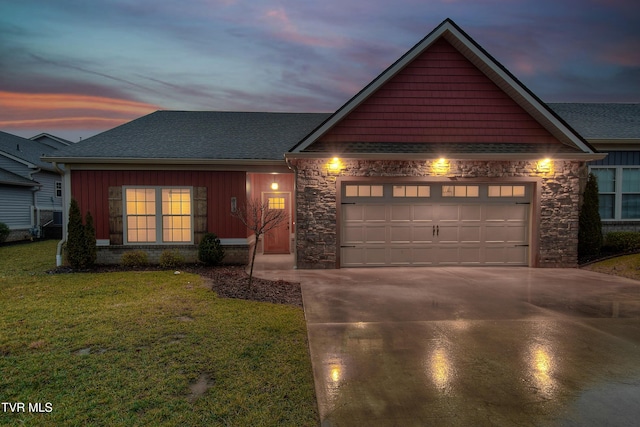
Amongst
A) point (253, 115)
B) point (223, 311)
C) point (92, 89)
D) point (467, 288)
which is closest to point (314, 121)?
point (253, 115)

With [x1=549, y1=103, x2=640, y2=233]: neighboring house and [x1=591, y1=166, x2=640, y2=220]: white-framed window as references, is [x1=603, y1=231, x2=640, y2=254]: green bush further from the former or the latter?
[x1=591, y1=166, x2=640, y2=220]: white-framed window

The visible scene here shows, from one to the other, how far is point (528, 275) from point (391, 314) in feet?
19.3

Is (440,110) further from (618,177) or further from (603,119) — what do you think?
(603,119)

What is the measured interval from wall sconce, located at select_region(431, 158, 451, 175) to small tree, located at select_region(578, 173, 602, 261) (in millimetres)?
4747

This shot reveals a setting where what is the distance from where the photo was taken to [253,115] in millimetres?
15297

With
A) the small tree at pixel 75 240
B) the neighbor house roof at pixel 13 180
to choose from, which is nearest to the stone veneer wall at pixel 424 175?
the small tree at pixel 75 240

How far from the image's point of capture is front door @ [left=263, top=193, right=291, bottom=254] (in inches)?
536

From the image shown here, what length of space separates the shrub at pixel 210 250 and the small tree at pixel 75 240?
344 centimetres

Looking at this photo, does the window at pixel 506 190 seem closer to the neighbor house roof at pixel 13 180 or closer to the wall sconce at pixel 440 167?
the wall sconce at pixel 440 167

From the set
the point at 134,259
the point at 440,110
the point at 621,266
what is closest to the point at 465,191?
the point at 440,110

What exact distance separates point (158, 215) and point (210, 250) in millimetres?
2286

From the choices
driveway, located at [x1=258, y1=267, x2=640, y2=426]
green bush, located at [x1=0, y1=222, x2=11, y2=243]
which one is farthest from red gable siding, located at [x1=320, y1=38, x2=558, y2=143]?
green bush, located at [x1=0, y1=222, x2=11, y2=243]

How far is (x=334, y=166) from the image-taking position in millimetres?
10234

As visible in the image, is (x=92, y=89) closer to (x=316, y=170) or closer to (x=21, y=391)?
(x=316, y=170)
